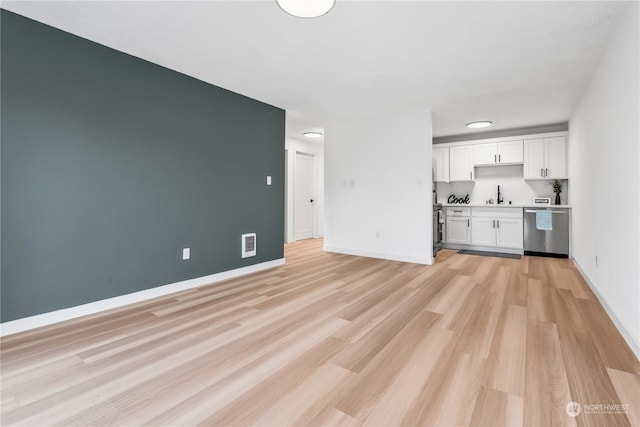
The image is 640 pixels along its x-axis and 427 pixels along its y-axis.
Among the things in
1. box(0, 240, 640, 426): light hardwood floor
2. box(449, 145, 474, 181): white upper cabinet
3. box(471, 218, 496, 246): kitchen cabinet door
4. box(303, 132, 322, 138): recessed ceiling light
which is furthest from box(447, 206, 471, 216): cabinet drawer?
box(303, 132, 322, 138): recessed ceiling light

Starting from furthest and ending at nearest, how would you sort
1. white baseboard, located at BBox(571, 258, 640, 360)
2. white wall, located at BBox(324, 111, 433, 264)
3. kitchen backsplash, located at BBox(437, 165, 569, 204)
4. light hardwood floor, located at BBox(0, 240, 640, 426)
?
1. kitchen backsplash, located at BBox(437, 165, 569, 204)
2. white wall, located at BBox(324, 111, 433, 264)
3. white baseboard, located at BBox(571, 258, 640, 360)
4. light hardwood floor, located at BBox(0, 240, 640, 426)

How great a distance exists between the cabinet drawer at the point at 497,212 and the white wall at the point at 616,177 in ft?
5.83

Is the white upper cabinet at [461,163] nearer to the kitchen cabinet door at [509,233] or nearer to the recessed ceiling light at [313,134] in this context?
the kitchen cabinet door at [509,233]

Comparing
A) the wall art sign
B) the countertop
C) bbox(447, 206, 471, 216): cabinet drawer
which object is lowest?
bbox(447, 206, 471, 216): cabinet drawer

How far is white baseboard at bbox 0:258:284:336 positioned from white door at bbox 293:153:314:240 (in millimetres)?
3224

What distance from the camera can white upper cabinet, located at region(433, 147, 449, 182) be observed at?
622 cm

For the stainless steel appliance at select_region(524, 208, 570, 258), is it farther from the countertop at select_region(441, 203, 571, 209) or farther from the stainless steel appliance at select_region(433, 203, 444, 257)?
the stainless steel appliance at select_region(433, 203, 444, 257)

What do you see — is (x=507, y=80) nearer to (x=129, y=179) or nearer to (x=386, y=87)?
(x=386, y=87)

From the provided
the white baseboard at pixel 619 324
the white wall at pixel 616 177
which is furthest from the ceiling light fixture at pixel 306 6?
the white baseboard at pixel 619 324

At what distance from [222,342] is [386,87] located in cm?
331

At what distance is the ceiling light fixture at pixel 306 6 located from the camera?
6.38 ft

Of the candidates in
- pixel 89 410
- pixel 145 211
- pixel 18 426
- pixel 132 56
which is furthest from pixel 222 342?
pixel 132 56

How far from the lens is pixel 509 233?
5.46 m

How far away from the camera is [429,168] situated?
4566 millimetres
